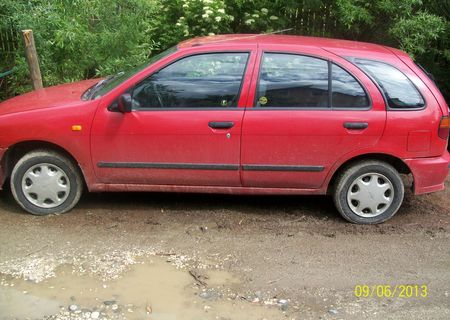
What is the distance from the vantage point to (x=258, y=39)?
4820mm

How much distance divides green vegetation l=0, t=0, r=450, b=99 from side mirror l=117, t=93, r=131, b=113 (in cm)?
224

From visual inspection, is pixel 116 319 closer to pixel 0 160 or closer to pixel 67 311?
pixel 67 311

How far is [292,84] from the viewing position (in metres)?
4.54

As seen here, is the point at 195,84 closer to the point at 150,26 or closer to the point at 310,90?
the point at 310,90

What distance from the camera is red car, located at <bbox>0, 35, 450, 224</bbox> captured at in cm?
451

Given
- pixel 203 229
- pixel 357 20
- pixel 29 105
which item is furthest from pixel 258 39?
pixel 357 20

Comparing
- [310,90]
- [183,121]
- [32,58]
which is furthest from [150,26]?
[310,90]

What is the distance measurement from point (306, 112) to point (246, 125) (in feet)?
1.73

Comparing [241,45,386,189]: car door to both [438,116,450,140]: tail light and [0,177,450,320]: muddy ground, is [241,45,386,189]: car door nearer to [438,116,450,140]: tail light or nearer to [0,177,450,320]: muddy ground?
[438,116,450,140]: tail light

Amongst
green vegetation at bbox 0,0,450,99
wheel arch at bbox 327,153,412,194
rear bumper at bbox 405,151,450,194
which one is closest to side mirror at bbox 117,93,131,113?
wheel arch at bbox 327,153,412,194

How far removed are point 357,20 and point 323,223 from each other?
374 cm
